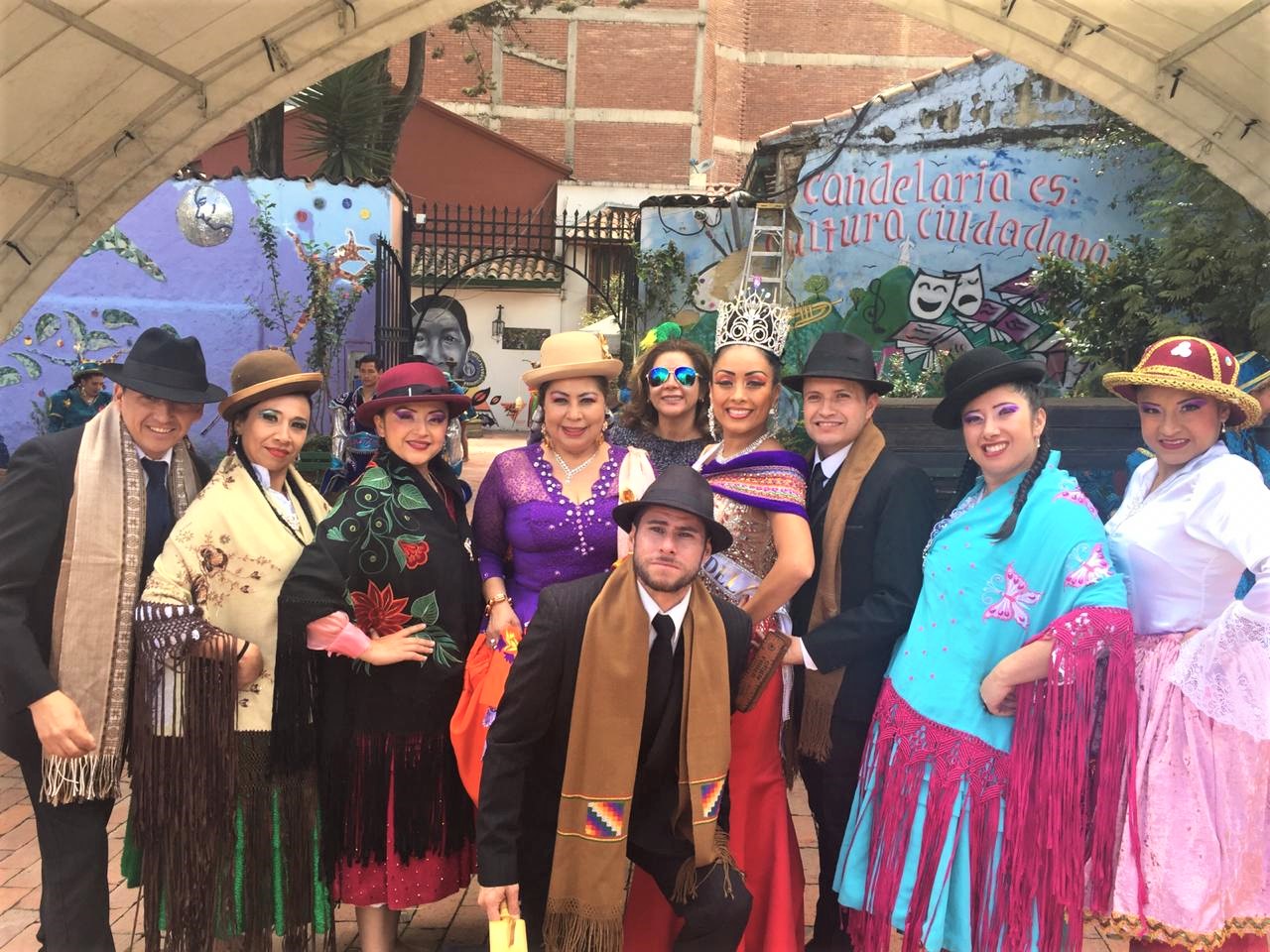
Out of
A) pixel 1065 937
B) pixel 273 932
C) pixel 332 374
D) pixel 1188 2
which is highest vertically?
pixel 1188 2

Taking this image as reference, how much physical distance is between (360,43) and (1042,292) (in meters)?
8.53

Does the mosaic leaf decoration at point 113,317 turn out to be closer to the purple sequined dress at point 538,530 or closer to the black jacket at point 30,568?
the black jacket at point 30,568

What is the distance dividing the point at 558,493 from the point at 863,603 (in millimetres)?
1008

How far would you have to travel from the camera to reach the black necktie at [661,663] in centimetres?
279

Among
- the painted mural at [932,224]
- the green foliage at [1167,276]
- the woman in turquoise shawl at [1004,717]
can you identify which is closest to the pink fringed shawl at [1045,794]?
the woman in turquoise shawl at [1004,717]

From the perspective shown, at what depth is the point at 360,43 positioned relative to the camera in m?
5.12

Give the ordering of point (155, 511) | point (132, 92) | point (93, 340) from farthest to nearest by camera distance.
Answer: point (93, 340)
point (132, 92)
point (155, 511)

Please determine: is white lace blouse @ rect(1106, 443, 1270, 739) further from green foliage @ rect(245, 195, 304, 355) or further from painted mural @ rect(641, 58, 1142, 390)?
green foliage @ rect(245, 195, 304, 355)

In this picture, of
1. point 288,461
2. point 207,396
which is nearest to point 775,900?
point 288,461

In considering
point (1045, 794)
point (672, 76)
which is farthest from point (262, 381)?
point (672, 76)

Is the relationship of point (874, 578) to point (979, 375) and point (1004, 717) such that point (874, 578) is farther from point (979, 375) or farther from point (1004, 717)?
point (979, 375)

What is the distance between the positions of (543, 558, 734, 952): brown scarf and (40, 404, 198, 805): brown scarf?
4.32 feet

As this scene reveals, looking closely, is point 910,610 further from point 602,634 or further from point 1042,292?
point 1042,292

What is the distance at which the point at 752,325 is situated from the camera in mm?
3398
